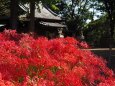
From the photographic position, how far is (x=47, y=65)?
6.87 meters

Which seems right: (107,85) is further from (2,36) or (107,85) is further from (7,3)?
(7,3)

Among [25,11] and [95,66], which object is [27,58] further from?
[25,11]

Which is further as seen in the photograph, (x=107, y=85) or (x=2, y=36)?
(x=2, y=36)

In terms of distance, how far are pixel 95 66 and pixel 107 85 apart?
2.21 m

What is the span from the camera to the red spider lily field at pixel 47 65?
6102 millimetres

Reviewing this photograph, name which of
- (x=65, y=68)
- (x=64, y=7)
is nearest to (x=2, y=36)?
(x=65, y=68)

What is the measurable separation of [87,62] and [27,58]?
5.04ft

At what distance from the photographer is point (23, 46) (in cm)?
811

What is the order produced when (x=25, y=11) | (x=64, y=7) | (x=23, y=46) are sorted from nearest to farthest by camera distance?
(x=23, y=46) < (x=25, y=11) < (x=64, y=7)

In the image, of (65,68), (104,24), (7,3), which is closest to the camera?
(65,68)

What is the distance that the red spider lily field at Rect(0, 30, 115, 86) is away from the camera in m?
6.10

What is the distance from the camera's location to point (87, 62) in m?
8.24

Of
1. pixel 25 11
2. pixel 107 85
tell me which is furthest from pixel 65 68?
A: pixel 25 11

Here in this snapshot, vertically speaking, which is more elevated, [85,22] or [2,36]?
[2,36]
